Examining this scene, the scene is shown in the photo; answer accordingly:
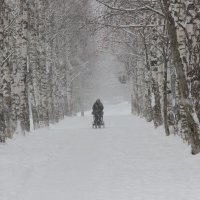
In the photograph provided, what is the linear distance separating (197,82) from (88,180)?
166 inches

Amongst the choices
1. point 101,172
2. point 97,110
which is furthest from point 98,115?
point 101,172

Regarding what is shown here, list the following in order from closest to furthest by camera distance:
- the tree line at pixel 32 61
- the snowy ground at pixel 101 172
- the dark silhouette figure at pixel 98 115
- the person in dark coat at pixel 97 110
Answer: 1. the snowy ground at pixel 101 172
2. the tree line at pixel 32 61
3. the dark silhouette figure at pixel 98 115
4. the person in dark coat at pixel 97 110

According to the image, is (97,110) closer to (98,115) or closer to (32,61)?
(98,115)

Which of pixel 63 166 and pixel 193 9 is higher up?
pixel 193 9

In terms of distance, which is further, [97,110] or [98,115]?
[97,110]

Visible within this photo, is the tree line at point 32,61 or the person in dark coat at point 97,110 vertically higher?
the tree line at point 32,61

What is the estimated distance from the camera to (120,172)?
1047 cm

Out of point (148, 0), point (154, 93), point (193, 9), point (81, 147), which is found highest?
point (148, 0)

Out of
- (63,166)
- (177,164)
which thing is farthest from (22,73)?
(177,164)

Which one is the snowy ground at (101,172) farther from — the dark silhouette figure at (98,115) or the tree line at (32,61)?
the dark silhouette figure at (98,115)

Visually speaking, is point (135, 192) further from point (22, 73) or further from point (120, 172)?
point (22, 73)

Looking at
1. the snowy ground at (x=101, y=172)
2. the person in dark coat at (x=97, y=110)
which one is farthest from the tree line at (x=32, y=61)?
the snowy ground at (x=101, y=172)

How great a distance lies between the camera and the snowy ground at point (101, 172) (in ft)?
27.2

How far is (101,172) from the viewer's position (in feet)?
34.6
